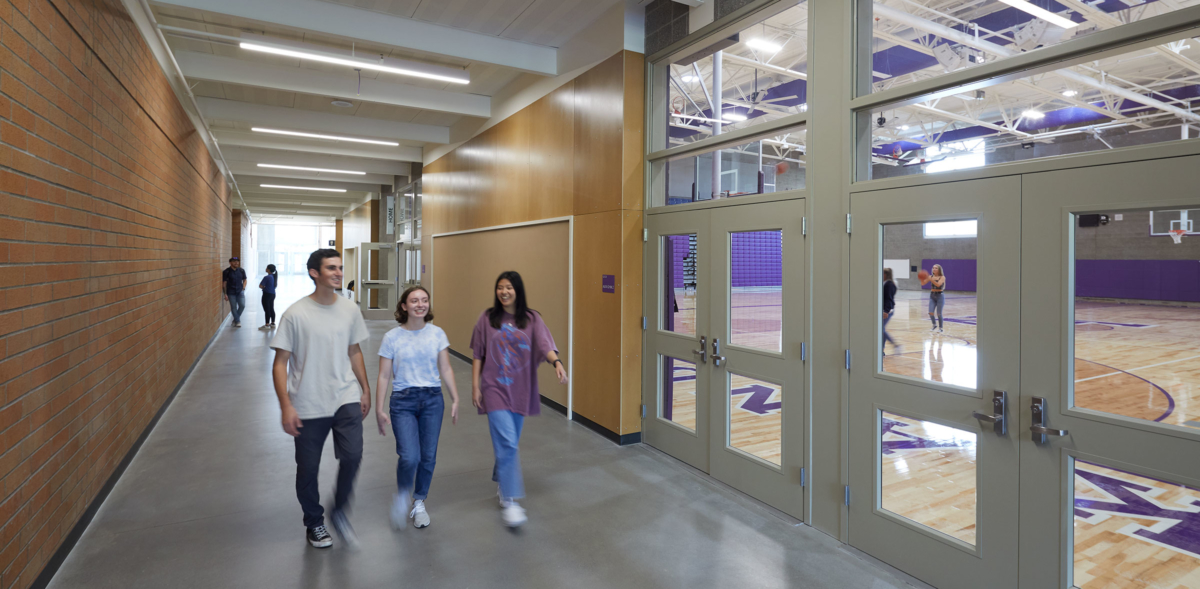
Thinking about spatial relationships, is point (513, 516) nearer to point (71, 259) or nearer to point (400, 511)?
point (400, 511)

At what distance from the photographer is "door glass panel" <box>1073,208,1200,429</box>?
7.38ft

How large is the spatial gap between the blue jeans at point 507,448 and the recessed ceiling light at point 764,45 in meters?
3.14

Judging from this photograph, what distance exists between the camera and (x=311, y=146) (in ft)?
36.4

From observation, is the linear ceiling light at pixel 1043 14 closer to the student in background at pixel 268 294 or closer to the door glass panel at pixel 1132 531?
the door glass panel at pixel 1132 531

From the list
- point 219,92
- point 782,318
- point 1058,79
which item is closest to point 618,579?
point 782,318

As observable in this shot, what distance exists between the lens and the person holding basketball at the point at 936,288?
8.95ft

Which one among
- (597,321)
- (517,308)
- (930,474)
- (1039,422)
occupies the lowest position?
(930,474)

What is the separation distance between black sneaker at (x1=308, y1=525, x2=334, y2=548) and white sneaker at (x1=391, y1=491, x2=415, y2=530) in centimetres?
35

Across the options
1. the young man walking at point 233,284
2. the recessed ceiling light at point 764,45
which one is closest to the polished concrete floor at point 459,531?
the recessed ceiling light at point 764,45

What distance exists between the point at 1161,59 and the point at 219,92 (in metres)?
9.55

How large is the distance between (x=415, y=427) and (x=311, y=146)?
9279 mm

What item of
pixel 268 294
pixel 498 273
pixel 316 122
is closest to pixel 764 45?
pixel 498 273

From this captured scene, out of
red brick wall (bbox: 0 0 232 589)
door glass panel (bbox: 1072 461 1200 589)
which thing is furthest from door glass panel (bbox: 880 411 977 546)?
red brick wall (bbox: 0 0 232 589)

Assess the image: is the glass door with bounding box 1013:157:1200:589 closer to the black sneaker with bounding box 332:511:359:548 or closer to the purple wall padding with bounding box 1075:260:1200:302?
the purple wall padding with bounding box 1075:260:1200:302
